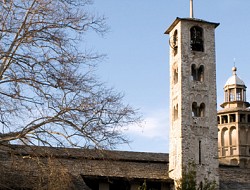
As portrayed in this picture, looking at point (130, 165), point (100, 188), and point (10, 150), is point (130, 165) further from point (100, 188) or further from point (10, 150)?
point (10, 150)

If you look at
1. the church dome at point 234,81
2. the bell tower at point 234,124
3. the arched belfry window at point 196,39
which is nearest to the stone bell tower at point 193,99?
the arched belfry window at point 196,39

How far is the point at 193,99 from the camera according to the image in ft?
122

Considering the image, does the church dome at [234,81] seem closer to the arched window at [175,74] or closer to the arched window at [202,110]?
the arched window at [175,74]

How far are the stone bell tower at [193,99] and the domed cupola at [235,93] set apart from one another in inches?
914

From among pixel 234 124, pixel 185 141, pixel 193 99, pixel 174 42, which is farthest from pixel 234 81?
pixel 185 141

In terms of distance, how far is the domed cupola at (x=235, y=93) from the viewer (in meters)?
61.5

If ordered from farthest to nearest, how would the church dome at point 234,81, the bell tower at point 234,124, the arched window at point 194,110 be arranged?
the church dome at point 234,81 < the bell tower at point 234,124 < the arched window at point 194,110

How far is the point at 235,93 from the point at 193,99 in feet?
84.1

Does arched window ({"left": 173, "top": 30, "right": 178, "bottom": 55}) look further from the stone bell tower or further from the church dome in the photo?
the church dome

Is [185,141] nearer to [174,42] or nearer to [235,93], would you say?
[174,42]

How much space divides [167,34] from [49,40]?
76.1ft

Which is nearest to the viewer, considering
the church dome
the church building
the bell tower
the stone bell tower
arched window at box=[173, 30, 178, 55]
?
the church building

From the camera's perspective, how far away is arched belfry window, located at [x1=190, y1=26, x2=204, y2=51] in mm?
38688

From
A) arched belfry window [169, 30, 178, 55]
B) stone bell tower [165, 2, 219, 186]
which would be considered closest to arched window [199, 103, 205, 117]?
stone bell tower [165, 2, 219, 186]
